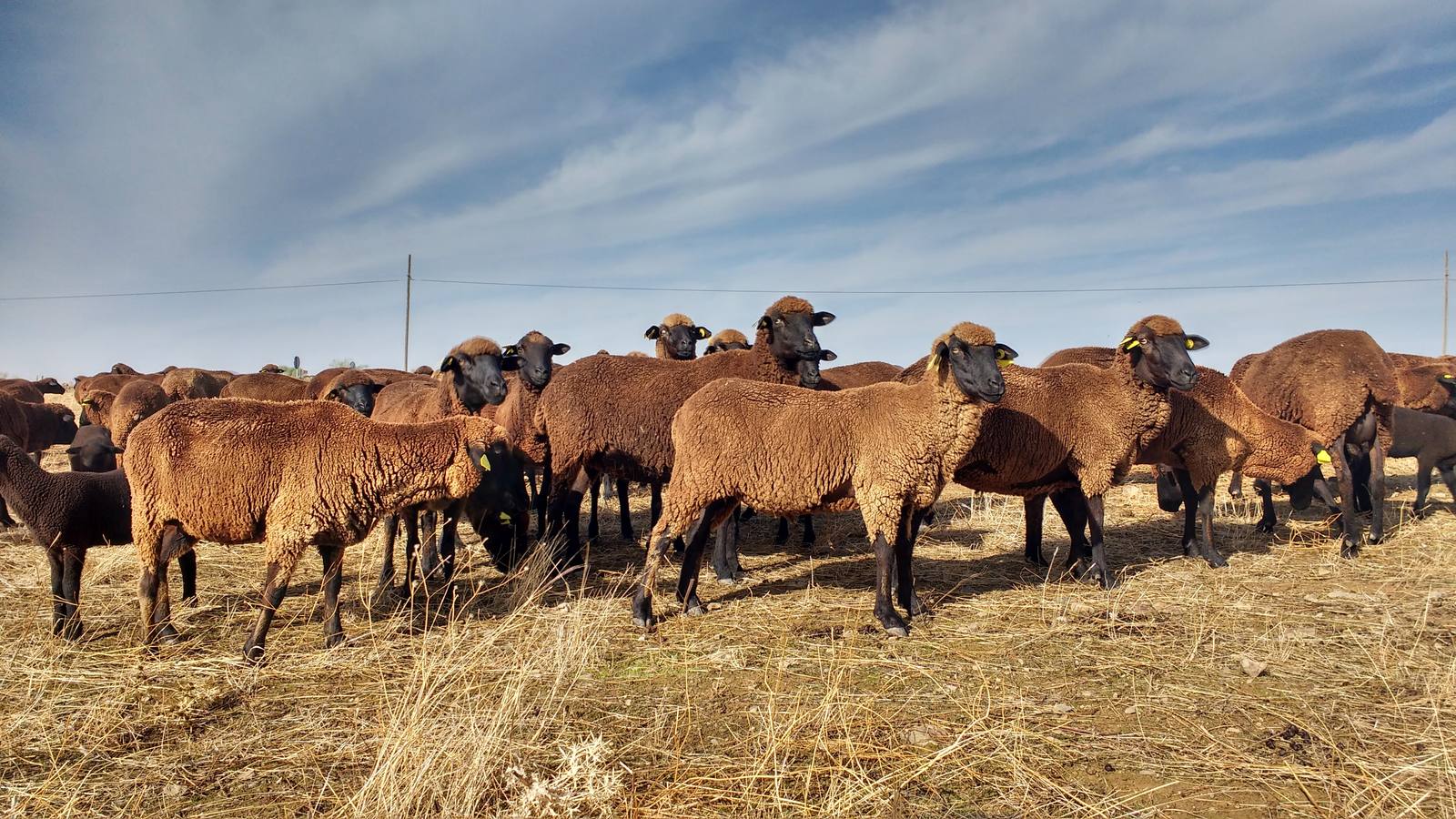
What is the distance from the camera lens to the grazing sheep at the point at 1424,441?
38.5ft

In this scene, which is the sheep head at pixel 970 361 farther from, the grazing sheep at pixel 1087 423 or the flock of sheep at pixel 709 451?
the grazing sheep at pixel 1087 423

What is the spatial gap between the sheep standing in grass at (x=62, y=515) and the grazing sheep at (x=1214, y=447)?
9173 millimetres

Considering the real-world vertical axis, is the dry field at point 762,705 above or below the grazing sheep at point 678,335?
below

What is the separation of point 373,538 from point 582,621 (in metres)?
5.24

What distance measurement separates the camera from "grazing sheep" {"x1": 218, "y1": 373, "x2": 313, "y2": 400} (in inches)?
660

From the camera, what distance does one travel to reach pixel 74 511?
6270 millimetres

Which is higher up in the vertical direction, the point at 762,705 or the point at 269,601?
the point at 269,601

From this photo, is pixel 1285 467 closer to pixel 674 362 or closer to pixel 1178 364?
pixel 1178 364

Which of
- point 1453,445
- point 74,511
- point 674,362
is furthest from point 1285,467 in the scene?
point 74,511

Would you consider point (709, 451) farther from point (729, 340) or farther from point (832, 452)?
point (729, 340)

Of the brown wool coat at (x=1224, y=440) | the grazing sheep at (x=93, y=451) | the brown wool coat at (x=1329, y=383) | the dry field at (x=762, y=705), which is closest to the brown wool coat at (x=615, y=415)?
the dry field at (x=762, y=705)

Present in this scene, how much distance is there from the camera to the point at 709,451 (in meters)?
6.62

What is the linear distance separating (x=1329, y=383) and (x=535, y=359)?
394 inches

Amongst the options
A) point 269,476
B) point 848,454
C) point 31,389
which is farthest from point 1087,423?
point 31,389
